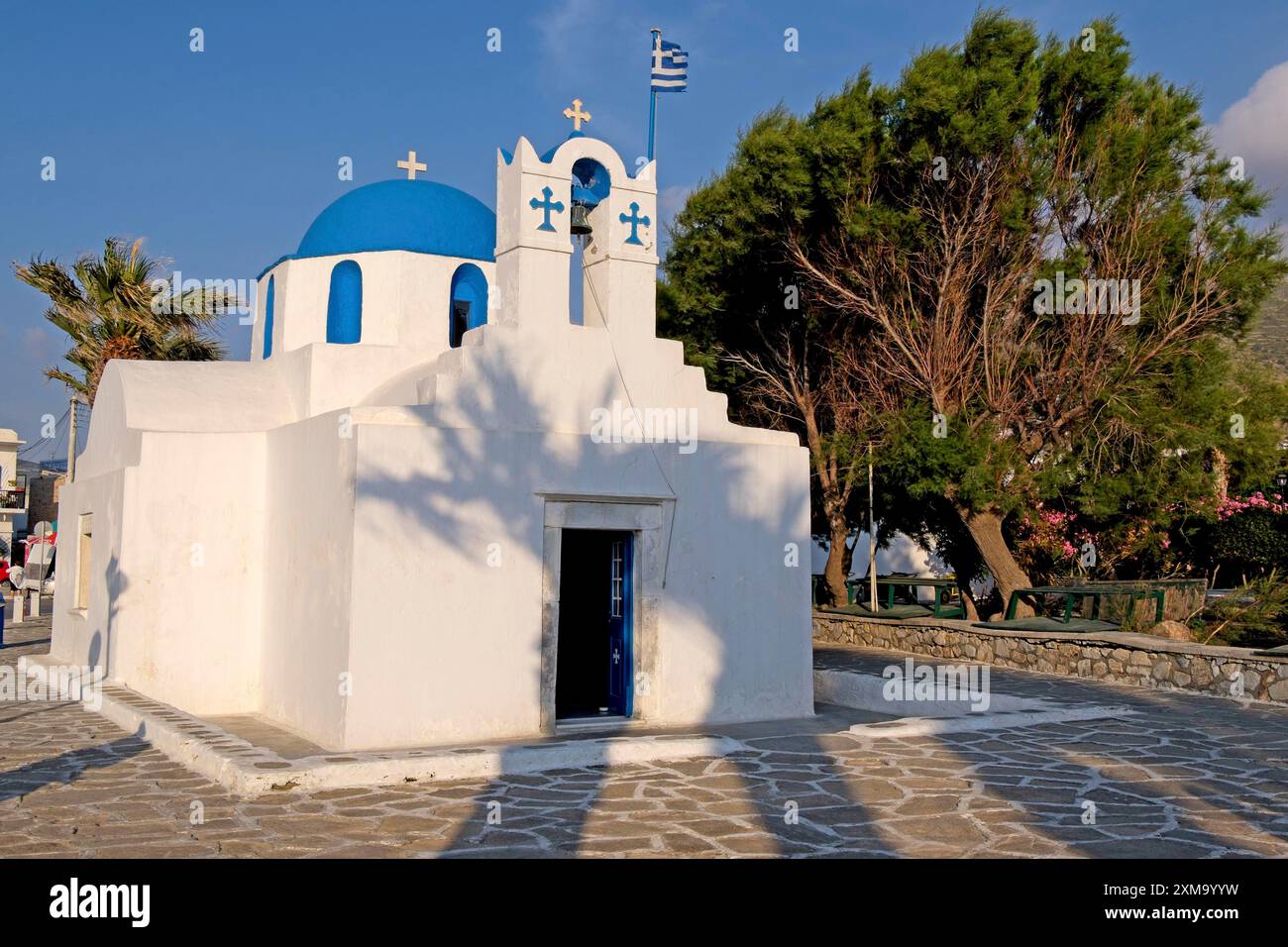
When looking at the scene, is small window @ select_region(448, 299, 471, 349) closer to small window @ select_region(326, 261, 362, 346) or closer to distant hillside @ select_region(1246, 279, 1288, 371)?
small window @ select_region(326, 261, 362, 346)

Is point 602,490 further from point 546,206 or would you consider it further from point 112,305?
point 112,305

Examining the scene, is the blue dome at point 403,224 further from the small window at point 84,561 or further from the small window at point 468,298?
the small window at point 84,561

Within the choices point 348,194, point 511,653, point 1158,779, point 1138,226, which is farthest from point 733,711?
point 1138,226

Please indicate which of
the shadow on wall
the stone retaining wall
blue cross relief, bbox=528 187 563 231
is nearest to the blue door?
the shadow on wall

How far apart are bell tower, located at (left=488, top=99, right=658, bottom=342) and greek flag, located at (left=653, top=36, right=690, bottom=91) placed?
1.51 metres

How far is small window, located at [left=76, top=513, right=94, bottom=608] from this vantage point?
12.8m

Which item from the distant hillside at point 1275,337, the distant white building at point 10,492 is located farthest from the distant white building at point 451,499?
the distant white building at point 10,492

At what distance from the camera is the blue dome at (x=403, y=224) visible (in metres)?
11.9

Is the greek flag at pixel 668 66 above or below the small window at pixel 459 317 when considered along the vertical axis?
above

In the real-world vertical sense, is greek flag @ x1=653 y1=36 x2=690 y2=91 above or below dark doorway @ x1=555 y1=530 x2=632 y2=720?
above

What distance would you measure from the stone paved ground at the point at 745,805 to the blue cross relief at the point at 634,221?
455cm

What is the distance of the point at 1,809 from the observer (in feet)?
20.9

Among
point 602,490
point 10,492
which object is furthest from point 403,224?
point 10,492

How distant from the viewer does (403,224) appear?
39.3ft
